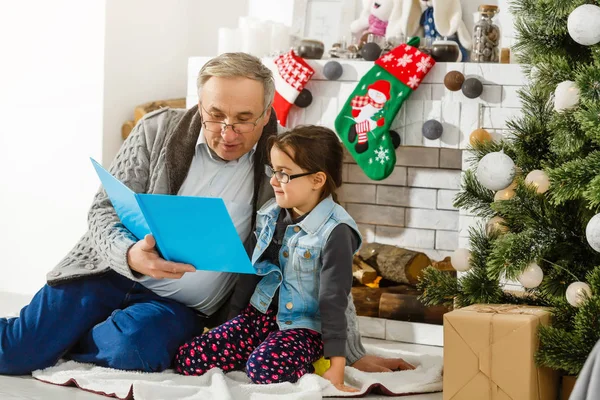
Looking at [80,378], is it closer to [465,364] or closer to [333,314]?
[333,314]

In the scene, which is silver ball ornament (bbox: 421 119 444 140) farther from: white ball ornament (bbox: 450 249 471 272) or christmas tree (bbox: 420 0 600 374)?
white ball ornament (bbox: 450 249 471 272)

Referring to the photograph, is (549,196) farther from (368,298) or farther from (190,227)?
(368,298)

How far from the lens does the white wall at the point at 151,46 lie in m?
3.69

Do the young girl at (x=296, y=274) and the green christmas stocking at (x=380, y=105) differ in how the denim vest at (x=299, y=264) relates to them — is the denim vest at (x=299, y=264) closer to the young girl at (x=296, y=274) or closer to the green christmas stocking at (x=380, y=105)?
the young girl at (x=296, y=274)

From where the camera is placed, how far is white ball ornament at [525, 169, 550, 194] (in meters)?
1.96

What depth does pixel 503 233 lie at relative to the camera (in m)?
2.08

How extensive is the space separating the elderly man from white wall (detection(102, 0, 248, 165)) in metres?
1.22

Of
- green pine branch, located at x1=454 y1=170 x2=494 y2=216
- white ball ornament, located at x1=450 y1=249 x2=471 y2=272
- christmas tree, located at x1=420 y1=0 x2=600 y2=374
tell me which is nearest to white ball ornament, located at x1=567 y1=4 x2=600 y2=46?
christmas tree, located at x1=420 y1=0 x2=600 y2=374

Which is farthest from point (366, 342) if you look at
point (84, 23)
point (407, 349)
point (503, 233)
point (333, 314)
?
point (84, 23)

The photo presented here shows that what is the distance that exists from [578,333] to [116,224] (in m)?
1.19

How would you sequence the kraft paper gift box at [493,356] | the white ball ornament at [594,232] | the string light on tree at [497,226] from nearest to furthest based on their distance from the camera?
the white ball ornament at [594,232] < the kraft paper gift box at [493,356] < the string light on tree at [497,226]

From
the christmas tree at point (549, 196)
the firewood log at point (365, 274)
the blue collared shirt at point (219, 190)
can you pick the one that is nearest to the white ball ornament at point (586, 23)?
the christmas tree at point (549, 196)

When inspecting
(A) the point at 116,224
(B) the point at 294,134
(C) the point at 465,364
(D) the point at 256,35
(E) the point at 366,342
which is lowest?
(E) the point at 366,342

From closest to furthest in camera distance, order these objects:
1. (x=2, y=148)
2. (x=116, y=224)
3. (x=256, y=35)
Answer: (x=116, y=224) < (x=256, y=35) < (x=2, y=148)
